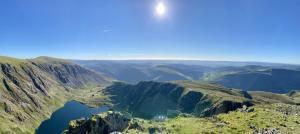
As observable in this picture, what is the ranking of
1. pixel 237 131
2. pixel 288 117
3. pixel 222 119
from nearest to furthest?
pixel 237 131 → pixel 288 117 → pixel 222 119

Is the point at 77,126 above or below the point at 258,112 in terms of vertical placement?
below

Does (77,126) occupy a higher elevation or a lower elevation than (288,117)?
lower

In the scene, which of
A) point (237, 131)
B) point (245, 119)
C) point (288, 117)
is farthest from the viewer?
point (245, 119)

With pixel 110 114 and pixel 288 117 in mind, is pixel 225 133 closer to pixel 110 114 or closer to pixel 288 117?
pixel 288 117

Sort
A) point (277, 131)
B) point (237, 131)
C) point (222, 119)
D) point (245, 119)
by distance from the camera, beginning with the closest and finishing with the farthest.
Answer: point (277, 131) → point (237, 131) → point (245, 119) → point (222, 119)

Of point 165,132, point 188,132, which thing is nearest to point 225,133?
point 188,132

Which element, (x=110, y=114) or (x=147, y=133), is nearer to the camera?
(x=147, y=133)

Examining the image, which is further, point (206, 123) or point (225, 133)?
point (206, 123)

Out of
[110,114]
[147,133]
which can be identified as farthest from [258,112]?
[110,114]

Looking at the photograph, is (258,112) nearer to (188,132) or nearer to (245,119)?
(245,119)
